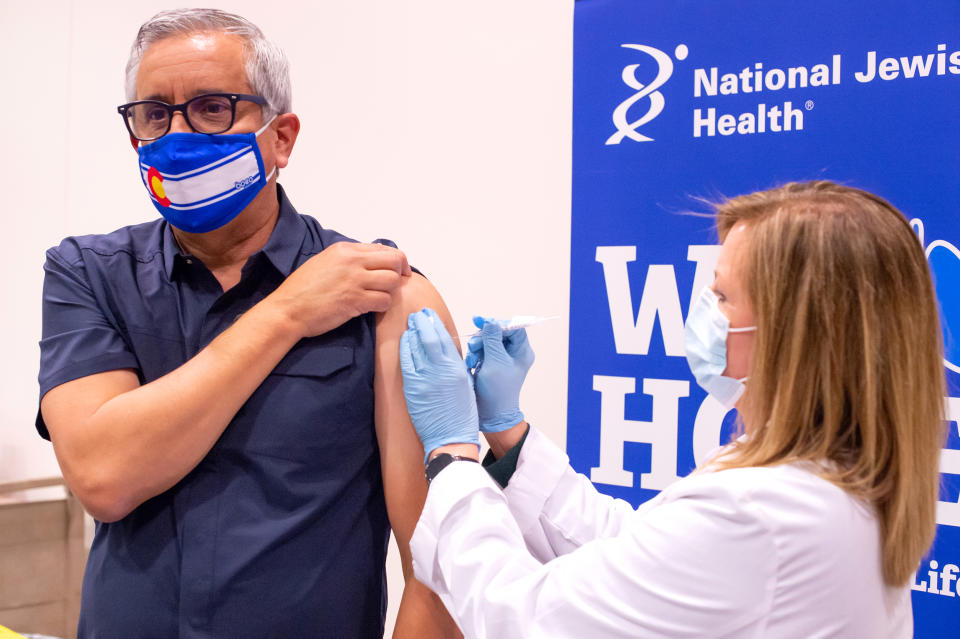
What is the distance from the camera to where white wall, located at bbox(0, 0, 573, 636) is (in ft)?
8.88

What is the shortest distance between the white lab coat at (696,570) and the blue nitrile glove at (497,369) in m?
0.42

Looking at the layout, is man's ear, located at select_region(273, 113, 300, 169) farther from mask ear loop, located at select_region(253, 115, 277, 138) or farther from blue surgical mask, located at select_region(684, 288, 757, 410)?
blue surgical mask, located at select_region(684, 288, 757, 410)

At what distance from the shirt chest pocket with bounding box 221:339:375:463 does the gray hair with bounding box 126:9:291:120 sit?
0.46m

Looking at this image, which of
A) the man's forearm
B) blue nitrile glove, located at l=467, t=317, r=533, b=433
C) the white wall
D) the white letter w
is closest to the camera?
the man's forearm

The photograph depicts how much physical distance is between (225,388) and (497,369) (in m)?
0.63

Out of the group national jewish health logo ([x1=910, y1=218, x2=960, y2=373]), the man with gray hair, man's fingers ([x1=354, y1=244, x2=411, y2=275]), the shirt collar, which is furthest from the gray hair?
national jewish health logo ([x1=910, y1=218, x2=960, y2=373])

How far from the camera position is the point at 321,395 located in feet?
4.68

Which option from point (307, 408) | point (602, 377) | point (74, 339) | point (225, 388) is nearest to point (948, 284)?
point (602, 377)

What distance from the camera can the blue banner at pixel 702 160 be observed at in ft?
6.75

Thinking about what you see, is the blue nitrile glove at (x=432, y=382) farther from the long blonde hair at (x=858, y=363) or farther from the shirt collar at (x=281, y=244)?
the long blonde hair at (x=858, y=363)

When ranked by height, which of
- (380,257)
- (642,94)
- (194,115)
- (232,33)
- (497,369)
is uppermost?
(642,94)

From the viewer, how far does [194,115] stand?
148 cm

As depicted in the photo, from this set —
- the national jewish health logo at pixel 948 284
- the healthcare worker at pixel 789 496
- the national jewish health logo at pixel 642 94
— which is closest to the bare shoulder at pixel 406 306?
the healthcare worker at pixel 789 496

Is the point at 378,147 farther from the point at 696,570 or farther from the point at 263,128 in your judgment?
the point at 696,570
